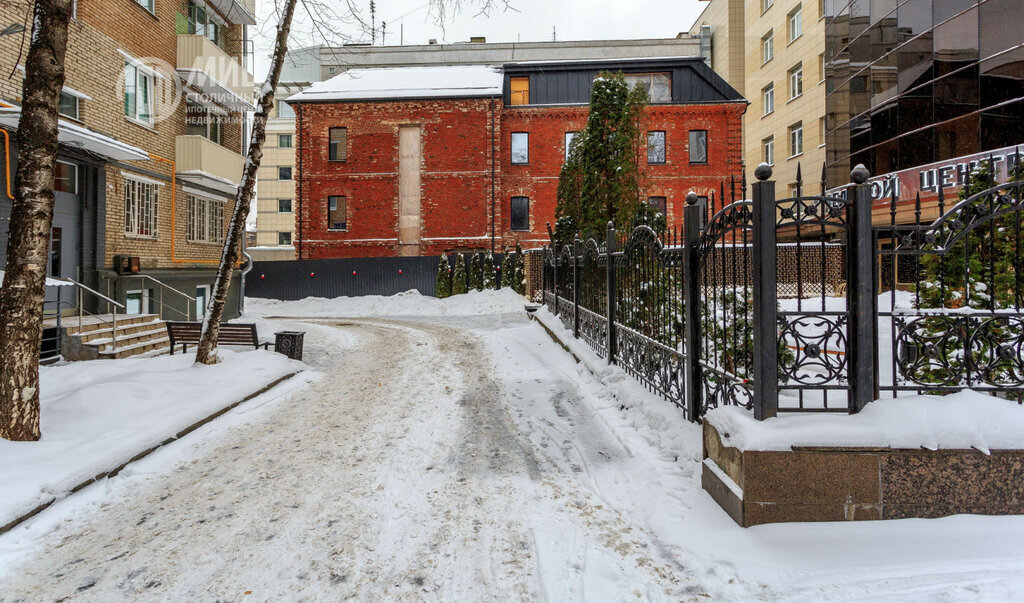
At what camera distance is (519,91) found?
30.8 metres

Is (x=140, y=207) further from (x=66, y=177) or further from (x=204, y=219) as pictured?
(x=204, y=219)

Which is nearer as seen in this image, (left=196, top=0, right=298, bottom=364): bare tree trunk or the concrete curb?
the concrete curb

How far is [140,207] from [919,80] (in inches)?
905

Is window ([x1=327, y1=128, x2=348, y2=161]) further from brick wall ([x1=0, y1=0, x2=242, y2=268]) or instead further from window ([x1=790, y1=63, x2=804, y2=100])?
window ([x1=790, y1=63, x2=804, y2=100])

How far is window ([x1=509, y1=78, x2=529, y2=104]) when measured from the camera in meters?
30.7

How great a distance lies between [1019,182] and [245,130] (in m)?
22.0

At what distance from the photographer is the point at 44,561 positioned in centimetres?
346

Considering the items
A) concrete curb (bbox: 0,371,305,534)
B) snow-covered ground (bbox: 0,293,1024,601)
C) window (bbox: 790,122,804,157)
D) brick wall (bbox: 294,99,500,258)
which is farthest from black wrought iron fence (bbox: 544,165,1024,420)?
window (bbox: 790,122,804,157)

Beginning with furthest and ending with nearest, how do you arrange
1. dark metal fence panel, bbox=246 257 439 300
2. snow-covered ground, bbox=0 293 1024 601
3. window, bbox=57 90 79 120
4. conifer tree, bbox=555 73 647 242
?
dark metal fence panel, bbox=246 257 439 300, conifer tree, bbox=555 73 647 242, window, bbox=57 90 79 120, snow-covered ground, bbox=0 293 1024 601

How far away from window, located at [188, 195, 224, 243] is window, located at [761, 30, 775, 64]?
2859 cm

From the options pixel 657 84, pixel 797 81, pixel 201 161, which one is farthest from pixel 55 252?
pixel 797 81

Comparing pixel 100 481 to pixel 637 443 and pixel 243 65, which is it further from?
pixel 243 65

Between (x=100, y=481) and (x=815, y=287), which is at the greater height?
(x=815, y=287)

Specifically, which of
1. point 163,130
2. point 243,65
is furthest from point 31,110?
point 243,65
